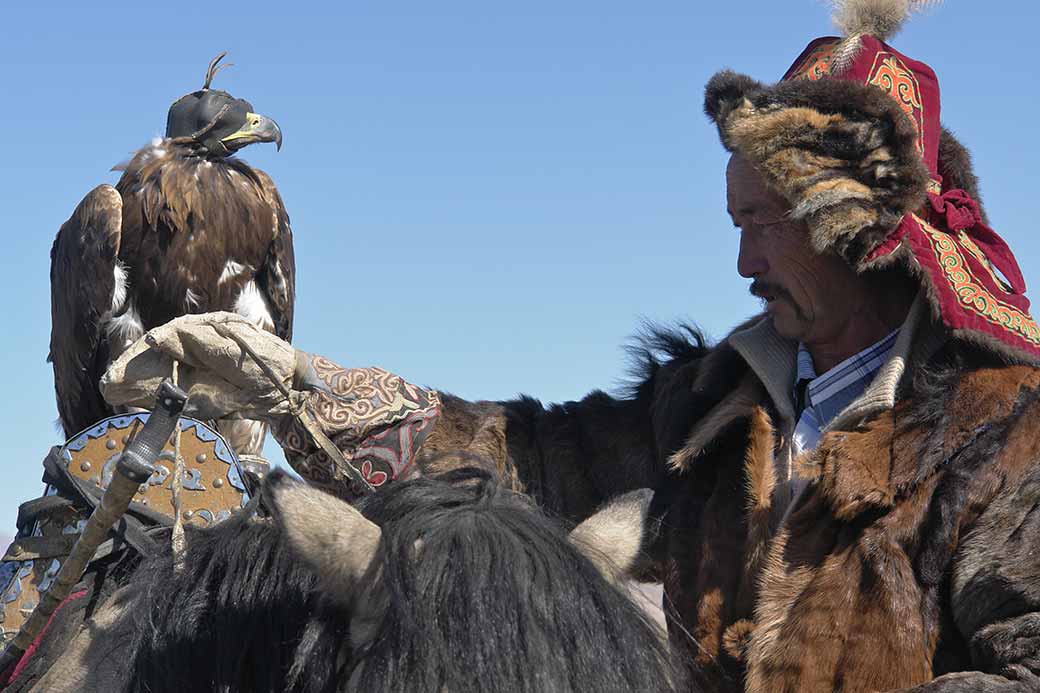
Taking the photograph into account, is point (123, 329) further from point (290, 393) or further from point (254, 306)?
point (290, 393)

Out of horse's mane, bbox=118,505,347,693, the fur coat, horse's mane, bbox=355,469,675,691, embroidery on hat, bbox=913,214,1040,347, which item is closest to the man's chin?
the fur coat

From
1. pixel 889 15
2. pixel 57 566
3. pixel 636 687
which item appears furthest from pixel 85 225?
pixel 636 687

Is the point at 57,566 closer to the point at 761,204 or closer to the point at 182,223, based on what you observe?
the point at 761,204

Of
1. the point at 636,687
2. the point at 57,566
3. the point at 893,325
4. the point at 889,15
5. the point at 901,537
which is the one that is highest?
the point at 889,15

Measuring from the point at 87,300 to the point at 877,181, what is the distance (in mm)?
3574

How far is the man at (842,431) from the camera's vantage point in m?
2.11

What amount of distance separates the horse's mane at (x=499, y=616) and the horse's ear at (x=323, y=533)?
4cm

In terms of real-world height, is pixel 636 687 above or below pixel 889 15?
below

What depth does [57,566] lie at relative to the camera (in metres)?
2.18

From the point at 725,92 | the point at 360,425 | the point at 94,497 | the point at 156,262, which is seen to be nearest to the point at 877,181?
the point at 725,92

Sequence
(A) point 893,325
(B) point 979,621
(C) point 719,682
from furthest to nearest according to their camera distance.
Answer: (A) point 893,325
(C) point 719,682
(B) point 979,621

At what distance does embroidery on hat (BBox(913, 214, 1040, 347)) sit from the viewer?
2.24 m

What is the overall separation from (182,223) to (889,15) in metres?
3.21

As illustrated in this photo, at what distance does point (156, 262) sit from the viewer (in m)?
5.02
